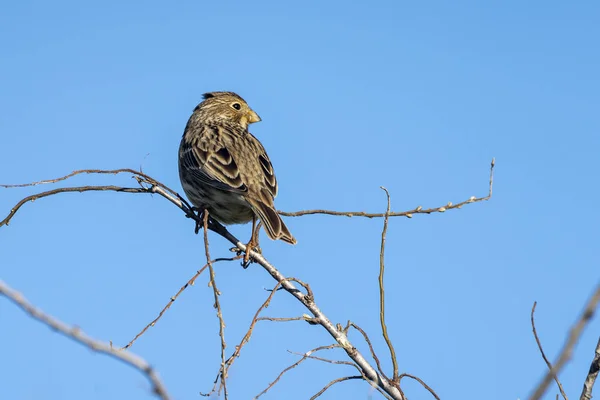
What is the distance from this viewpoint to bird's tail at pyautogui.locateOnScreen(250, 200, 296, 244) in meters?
5.82

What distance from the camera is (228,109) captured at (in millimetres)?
8734

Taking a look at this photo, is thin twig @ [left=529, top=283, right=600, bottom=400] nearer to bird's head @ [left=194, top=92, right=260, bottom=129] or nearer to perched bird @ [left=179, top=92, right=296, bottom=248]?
perched bird @ [left=179, top=92, right=296, bottom=248]

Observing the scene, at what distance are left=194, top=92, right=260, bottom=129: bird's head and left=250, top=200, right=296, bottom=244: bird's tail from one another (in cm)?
259

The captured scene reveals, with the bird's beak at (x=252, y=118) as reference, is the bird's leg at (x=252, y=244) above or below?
below

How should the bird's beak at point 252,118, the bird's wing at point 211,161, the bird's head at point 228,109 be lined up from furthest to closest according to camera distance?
the bird's beak at point 252,118, the bird's head at point 228,109, the bird's wing at point 211,161

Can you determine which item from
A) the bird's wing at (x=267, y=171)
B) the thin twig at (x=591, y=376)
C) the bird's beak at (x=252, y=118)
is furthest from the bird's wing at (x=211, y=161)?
the thin twig at (x=591, y=376)

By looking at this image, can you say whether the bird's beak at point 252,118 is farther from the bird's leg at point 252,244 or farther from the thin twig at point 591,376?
the thin twig at point 591,376

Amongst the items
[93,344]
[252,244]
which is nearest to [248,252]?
[252,244]

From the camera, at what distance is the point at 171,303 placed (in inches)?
161

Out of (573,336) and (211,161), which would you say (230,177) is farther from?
(573,336)

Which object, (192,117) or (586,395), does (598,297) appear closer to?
(586,395)

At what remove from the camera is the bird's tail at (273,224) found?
19.1 feet

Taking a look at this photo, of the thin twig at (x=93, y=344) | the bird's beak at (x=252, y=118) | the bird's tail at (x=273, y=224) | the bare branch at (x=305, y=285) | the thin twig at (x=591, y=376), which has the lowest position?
the thin twig at (x=93, y=344)

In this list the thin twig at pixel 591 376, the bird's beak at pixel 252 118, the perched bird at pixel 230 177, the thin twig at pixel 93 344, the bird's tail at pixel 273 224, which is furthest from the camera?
the bird's beak at pixel 252 118
